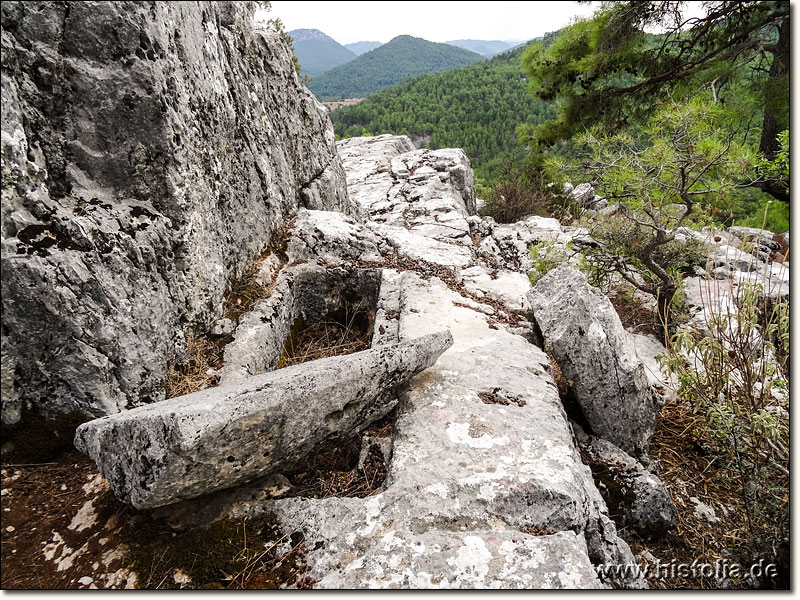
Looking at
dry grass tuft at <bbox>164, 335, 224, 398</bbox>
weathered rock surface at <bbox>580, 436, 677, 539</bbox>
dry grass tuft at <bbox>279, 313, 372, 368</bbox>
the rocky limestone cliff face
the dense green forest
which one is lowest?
weathered rock surface at <bbox>580, 436, 677, 539</bbox>

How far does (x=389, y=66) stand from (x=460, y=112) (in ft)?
274

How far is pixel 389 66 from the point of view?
120 m

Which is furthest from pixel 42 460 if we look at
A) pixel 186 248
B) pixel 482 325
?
pixel 482 325

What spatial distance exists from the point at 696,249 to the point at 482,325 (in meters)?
4.12

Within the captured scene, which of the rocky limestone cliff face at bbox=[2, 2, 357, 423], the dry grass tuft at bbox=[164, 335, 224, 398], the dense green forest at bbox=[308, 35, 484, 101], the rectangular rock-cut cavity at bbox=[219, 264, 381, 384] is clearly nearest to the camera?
the rocky limestone cliff face at bbox=[2, 2, 357, 423]

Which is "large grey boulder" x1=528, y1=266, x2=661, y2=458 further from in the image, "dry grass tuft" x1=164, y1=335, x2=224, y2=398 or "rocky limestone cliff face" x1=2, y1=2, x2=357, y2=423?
"rocky limestone cliff face" x1=2, y1=2, x2=357, y2=423

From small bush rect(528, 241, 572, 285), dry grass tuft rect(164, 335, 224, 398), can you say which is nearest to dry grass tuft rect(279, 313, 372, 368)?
dry grass tuft rect(164, 335, 224, 398)

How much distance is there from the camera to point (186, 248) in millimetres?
3211

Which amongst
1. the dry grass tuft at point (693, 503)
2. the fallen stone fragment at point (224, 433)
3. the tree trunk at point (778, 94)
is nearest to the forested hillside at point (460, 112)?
the tree trunk at point (778, 94)

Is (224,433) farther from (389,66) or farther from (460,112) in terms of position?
(389,66)

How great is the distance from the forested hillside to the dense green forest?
50.4 meters

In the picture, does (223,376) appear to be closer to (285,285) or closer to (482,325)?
(285,285)

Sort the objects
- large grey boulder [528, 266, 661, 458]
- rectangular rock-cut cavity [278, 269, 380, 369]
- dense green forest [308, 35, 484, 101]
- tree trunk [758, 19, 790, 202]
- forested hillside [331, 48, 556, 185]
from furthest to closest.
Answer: dense green forest [308, 35, 484, 101]
forested hillside [331, 48, 556, 185]
tree trunk [758, 19, 790, 202]
rectangular rock-cut cavity [278, 269, 380, 369]
large grey boulder [528, 266, 661, 458]

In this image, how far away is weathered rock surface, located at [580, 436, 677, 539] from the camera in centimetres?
308
